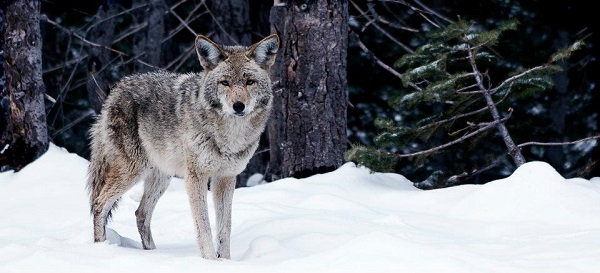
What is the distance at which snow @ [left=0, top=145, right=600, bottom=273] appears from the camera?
5766mm

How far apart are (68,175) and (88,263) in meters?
4.27

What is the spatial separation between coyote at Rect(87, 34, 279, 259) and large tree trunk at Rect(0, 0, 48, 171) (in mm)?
3023

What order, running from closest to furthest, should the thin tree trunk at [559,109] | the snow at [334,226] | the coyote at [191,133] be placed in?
1. the snow at [334,226]
2. the coyote at [191,133]
3. the thin tree trunk at [559,109]

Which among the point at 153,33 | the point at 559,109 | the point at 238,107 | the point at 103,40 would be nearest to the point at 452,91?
the point at 238,107

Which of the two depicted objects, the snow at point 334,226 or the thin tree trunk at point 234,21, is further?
the thin tree trunk at point 234,21

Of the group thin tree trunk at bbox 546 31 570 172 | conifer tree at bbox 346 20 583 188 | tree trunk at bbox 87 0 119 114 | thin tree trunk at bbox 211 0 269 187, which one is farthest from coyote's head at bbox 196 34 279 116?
thin tree trunk at bbox 546 31 570 172

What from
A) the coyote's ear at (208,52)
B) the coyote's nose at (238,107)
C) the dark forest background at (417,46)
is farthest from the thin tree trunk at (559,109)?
the coyote's nose at (238,107)

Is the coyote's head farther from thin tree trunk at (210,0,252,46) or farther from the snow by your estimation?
thin tree trunk at (210,0,252,46)

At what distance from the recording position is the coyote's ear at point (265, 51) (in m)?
6.59

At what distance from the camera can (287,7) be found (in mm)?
9383

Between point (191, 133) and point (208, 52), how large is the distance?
64 cm

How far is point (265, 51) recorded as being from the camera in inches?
262

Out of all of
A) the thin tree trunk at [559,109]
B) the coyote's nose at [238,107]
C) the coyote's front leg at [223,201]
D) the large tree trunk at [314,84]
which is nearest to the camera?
the coyote's nose at [238,107]

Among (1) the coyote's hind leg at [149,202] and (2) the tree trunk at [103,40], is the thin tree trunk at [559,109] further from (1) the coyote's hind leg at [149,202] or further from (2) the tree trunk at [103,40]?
(1) the coyote's hind leg at [149,202]
